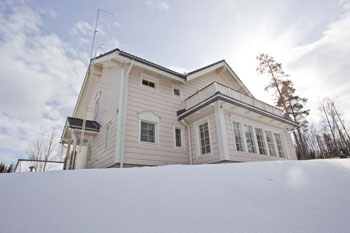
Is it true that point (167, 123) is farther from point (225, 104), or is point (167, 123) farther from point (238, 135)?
point (238, 135)

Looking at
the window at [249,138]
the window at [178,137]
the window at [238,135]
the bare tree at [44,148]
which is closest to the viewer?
the window at [238,135]

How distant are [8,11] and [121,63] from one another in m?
4.38

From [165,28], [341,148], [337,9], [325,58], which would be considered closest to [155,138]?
[165,28]

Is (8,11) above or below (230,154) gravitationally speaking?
above

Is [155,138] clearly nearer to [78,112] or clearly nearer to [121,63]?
[121,63]

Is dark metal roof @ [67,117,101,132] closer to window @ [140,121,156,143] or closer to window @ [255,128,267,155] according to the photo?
window @ [140,121,156,143]

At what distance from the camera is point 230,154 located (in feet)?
22.1

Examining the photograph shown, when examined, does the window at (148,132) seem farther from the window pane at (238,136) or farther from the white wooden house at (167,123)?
Answer: the window pane at (238,136)

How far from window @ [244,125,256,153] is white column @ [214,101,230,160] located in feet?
5.23

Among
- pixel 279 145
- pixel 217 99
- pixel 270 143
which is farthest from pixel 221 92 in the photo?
pixel 279 145

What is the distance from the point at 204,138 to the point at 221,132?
3.43 feet

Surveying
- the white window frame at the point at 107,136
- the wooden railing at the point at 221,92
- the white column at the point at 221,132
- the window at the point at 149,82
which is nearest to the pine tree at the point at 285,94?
the wooden railing at the point at 221,92

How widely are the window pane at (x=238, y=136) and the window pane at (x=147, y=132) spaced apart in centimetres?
357

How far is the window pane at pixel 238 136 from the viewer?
24.0 feet
